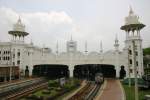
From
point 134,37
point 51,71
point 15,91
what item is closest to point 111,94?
point 15,91

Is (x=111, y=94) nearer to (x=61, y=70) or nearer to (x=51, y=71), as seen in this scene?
(x=61, y=70)

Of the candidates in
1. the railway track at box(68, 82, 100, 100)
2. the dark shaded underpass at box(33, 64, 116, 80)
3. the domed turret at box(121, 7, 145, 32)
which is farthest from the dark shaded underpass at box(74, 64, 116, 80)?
the railway track at box(68, 82, 100, 100)

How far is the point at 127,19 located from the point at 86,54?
14.9 metres

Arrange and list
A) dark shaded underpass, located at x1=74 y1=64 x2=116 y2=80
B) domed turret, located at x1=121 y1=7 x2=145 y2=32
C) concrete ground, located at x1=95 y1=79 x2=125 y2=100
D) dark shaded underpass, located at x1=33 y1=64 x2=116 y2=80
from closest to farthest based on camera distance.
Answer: concrete ground, located at x1=95 y1=79 x2=125 y2=100, domed turret, located at x1=121 y1=7 x2=145 y2=32, dark shaded underpass, located at x1=74 y1=64 x2=116 y2=80, dark shaded underpass, located at x1=33 y1=64 x2=116 y2=80

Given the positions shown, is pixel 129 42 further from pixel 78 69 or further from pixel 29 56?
pixel 29 56

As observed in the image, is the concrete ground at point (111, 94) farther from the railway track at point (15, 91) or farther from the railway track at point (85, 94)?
the railway track at point (15, 91)

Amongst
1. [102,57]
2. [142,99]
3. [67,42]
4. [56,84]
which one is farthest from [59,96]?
[67,42]

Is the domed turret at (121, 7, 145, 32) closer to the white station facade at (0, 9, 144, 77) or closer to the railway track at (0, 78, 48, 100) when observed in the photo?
the white station facade at (0, 9, 144, 77)

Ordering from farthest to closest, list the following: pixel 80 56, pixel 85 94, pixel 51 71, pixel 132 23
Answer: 1. pixel 51 71
2. pixel 80 56
3. pixel 132 23
4. pixel 85 94

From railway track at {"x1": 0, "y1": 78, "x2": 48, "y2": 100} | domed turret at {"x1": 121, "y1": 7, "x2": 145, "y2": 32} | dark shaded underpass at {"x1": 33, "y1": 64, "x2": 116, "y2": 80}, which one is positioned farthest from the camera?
dark shaded underpass at {"x1": 33, "y1": 64, "x2": 116, "y2": 80}

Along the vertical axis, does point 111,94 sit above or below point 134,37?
below

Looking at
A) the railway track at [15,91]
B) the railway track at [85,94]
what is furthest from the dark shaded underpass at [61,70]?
the railway track at [85,94]

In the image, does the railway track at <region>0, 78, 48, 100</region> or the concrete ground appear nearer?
the concrete ground

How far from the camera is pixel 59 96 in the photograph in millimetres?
32812
